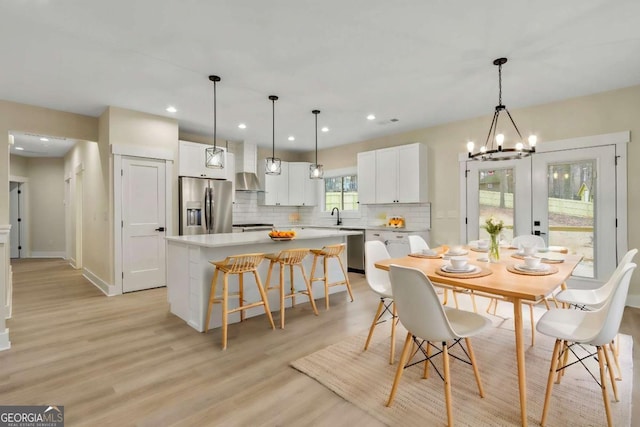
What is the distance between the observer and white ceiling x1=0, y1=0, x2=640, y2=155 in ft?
7.66

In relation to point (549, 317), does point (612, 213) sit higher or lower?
higher

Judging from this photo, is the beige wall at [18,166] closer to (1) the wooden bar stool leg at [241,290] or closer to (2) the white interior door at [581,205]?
(1) the wooden bar stool leg at [241,290]

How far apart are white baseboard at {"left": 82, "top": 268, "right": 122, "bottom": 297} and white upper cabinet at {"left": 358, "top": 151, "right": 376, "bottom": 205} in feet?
14.0

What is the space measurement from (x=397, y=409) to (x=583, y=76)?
3.84 meters

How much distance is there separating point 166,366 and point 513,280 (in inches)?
99.0

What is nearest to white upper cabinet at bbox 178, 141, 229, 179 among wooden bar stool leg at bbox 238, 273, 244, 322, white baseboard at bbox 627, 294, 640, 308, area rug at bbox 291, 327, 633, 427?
wooden bar stool leg at bbox 238, 273, 244, 322

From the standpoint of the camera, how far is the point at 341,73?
3379 millimetres

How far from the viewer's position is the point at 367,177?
6.13 metres

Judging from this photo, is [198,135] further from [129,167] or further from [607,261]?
[607,261]

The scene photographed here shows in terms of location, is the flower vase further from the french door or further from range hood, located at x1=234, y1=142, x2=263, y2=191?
range hood, located at x1=234, y1=142, x2=263, y2=191

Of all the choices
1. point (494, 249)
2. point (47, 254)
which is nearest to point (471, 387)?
point (494, 249)

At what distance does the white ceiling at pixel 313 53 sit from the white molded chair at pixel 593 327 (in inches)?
76.1

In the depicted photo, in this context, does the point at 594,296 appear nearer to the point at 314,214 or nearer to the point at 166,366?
the point at 166,366

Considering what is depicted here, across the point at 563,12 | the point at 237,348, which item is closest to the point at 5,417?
the point at 237,348
